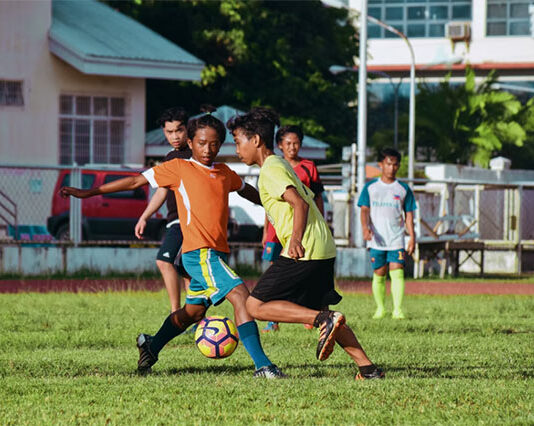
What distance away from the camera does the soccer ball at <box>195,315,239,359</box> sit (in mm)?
8062

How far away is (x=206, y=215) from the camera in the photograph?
827 centimetres

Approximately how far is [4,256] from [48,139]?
10.2m

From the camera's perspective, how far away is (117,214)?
2477cm

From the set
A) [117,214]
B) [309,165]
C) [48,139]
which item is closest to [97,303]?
[309,165]

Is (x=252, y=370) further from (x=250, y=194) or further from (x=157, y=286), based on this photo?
(x=157, y=286)

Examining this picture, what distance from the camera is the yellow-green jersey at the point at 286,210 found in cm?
782

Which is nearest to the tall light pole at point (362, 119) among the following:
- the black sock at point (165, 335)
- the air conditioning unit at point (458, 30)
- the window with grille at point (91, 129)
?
the window with grille at point (91, 129)

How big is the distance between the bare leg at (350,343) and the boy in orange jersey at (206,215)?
539 mm

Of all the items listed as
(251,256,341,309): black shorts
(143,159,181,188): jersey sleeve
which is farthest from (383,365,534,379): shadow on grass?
(143,159,181,188): jersey sleeve

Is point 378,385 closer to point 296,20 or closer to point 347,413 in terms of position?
point 347,413

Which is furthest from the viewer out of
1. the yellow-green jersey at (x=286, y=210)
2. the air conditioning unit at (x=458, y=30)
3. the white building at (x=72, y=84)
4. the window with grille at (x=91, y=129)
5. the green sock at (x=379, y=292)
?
the air conditioning unit at (x=458, y=30)

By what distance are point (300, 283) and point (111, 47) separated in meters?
24.1

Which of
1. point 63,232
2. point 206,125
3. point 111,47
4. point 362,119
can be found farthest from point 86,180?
point 206,125

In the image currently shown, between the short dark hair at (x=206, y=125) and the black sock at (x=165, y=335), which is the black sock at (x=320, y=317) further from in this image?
the short dark hair at (x=206, y=125)
